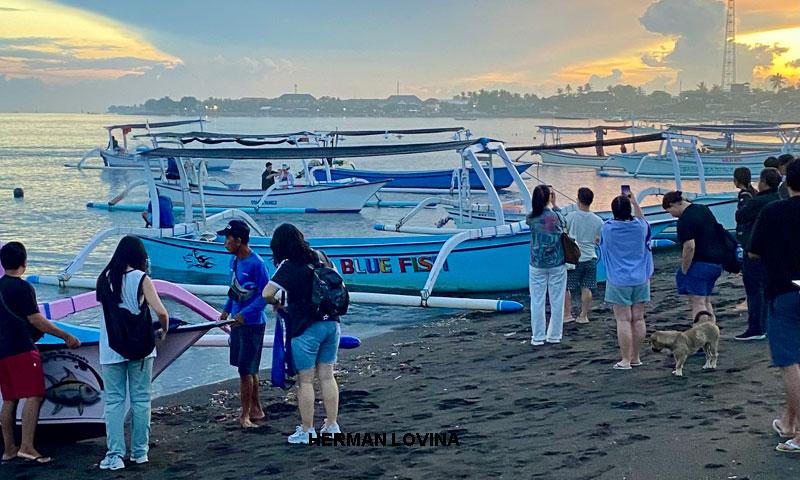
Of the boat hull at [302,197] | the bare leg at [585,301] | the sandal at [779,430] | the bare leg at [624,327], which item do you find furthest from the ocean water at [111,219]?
the sandal at [779,430]

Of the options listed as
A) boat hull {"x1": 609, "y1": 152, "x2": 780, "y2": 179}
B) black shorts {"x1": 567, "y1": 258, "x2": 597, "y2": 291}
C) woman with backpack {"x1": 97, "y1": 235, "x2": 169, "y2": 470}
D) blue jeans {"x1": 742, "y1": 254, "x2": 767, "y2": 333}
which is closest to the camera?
woman with backpack {"x1": 97, "y1": 235, "x2": 169, "y2": 470}

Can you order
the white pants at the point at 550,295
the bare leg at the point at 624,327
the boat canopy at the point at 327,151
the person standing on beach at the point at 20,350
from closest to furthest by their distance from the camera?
the person standing on beach at the point at 20,350
the bare leg at the point at 624,327
the white pants at the point at 550,295
the boat canopy at the point at 327,151

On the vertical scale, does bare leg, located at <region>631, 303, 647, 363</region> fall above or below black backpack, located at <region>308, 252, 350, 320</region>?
below

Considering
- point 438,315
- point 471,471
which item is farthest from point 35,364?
Result: point 438,315

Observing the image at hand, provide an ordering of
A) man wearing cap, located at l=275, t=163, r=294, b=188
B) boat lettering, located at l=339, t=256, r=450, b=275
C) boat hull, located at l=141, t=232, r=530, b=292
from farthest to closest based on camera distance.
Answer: man wearing cap, located at l=275, t=163, r=294, b=188 → boat lettering, located at l=339, t=256, r=450, b=275 → boat hull, located at l=141, t=232, r=530, b=292

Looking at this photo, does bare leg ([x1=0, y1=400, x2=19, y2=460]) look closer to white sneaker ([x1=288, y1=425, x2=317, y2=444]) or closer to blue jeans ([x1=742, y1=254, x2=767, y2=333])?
white sneaker ([x1=288, y1=425, x2=317, y2=444])

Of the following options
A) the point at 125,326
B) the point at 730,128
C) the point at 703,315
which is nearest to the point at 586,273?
the point at 703,315

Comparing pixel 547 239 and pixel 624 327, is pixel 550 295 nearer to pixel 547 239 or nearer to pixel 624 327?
pixel 547 239

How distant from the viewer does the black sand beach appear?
5.57m

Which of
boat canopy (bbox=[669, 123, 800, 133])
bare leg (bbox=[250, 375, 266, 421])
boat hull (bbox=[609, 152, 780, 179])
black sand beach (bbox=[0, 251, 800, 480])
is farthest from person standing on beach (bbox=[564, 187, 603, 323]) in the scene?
boat hull (bbox=[609, 152, 780, 179])

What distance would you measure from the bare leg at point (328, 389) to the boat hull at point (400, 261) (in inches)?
286

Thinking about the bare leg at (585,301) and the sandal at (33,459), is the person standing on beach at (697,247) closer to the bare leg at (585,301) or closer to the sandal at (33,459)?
the bare leg at (585,301)

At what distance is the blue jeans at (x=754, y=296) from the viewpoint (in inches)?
328

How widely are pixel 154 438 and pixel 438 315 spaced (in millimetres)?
6685
